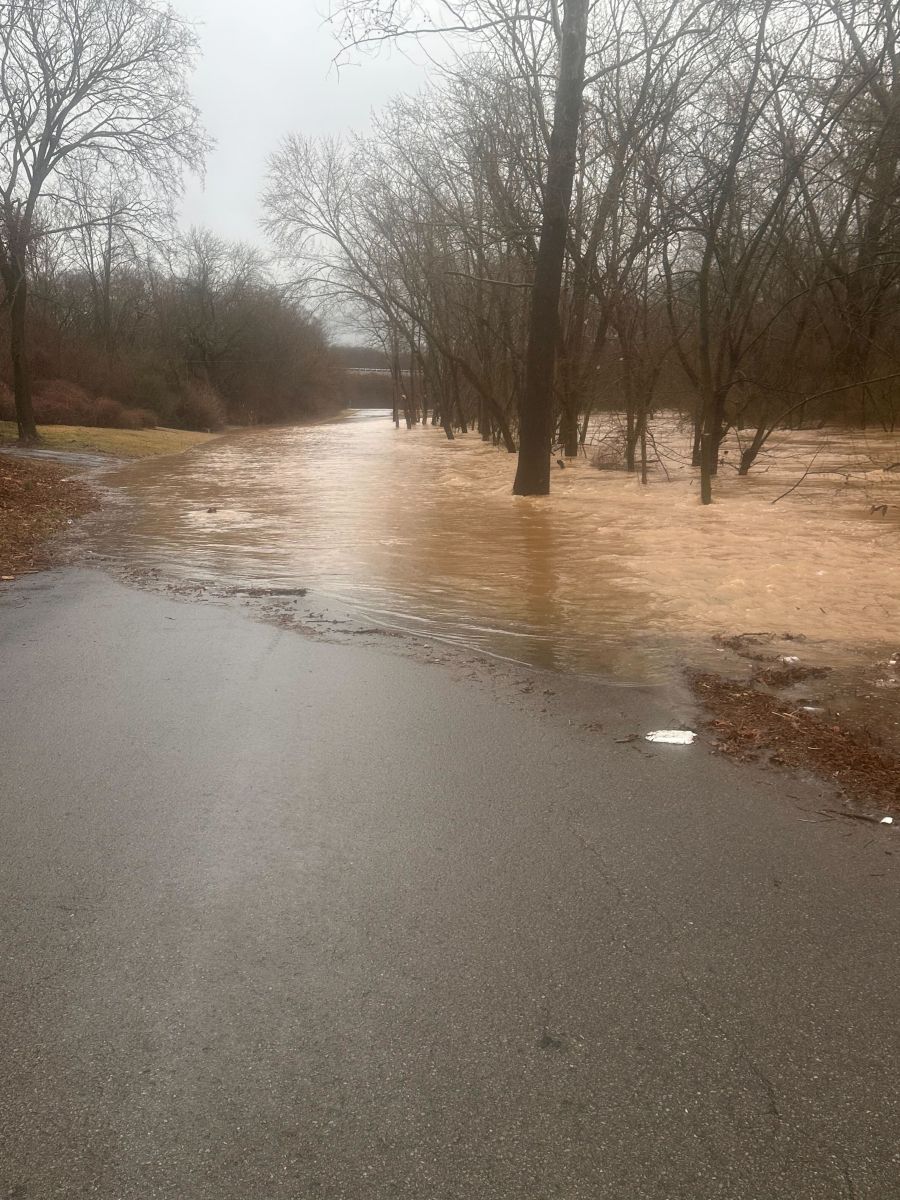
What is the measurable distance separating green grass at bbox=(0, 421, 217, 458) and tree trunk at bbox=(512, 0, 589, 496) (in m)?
15.8

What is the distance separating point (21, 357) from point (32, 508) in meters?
14.8

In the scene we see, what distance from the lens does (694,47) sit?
14.4 metres

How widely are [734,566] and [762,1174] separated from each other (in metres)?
7.51

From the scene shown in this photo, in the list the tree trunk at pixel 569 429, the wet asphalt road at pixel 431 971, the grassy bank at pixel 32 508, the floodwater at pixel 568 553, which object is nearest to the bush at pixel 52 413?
the grassy bank at pixel 32 508

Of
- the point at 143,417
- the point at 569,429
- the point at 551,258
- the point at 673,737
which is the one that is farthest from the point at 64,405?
the point at 673,737

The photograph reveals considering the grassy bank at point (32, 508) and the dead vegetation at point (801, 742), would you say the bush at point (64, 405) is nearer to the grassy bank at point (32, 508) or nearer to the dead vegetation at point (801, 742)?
the grassy bank at point (32, 508)

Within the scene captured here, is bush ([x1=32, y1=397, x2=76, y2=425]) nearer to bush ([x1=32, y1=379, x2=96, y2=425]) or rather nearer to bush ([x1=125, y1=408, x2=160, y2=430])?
bush ([x1=32, y1=379, x2=96, y2=425])

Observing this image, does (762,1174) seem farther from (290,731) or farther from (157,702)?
(157,702)

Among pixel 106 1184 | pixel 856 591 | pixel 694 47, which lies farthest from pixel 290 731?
pixel 694 47

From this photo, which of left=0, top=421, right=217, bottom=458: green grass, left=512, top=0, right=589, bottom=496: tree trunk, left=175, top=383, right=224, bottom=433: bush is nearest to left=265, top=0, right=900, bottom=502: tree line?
left=512, top=0, right=589, bottom=496: tree trunk

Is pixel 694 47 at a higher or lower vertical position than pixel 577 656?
higher

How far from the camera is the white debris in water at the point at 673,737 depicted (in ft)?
15.4

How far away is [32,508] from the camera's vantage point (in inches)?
523

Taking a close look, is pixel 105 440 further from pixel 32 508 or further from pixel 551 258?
pixel 551 258
